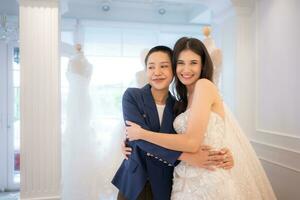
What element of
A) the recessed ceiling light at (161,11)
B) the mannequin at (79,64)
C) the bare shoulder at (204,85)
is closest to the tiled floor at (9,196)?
the mannequin at (79,64)

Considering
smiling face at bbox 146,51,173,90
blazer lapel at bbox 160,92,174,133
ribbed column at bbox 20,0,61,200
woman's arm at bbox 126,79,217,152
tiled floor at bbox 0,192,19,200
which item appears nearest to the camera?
woman's arm at bbox 126,79,217,152

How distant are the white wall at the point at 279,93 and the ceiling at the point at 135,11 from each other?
1.66 metres

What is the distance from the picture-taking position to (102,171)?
7.55 feet

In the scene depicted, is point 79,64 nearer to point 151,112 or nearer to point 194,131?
point 151,112

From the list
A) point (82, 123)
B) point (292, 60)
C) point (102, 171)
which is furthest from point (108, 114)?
point (292, 60)

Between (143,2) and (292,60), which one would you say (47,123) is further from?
(143,2)

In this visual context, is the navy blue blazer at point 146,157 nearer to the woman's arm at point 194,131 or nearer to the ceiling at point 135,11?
the woman's arm at point 194,131

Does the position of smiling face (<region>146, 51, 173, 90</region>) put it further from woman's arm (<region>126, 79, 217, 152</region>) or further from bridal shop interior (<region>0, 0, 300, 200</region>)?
bridal shop interior (<region>0, 0, 300, 200</region>)

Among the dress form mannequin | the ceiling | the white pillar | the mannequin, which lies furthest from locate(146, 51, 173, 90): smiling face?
the ceiling

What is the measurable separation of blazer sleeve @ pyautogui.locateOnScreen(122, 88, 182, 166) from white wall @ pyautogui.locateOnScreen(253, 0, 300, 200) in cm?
118

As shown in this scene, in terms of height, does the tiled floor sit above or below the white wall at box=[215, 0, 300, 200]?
below

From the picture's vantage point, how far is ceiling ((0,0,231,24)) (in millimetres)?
3984

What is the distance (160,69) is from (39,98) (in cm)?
105

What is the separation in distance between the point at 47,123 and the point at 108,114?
24.6 inches
